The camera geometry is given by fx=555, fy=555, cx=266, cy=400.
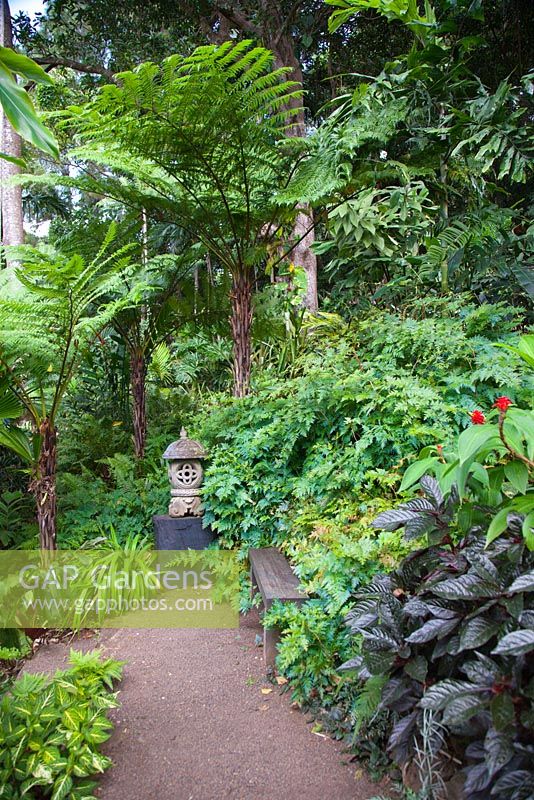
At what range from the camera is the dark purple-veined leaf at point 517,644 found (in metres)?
1.12

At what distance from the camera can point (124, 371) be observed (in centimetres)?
471

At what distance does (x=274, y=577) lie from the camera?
2496mm

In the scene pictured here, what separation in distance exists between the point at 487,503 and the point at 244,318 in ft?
8.06

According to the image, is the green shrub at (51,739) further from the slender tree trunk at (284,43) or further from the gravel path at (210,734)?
the slender tree trunk at (284,43)

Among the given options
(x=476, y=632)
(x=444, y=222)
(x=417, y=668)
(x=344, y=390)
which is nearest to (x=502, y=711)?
(x=476, y=632)

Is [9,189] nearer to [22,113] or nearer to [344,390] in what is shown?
[344,390]

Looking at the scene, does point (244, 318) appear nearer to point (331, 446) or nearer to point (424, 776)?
point (331, 446)

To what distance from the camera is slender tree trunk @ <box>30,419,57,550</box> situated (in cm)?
293

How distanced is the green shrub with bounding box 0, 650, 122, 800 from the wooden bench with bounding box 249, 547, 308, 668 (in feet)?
2.23

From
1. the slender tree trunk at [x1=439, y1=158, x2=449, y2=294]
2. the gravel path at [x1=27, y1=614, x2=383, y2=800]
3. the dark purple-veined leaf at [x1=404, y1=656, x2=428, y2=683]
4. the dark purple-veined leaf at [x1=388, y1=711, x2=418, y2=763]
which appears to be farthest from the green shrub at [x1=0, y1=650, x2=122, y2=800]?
the slender tree trunk at [x1=439, y1=158, x2=449, y2=294]

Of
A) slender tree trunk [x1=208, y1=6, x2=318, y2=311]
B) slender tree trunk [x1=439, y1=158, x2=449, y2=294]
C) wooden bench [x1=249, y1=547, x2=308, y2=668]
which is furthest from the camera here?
slender tree trunk [x1=208, y1=6, x2=318, y2=311]

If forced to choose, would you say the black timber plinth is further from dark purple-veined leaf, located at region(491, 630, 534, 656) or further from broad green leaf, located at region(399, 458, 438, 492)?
dark purple-veined leaf, located at region(491, 630, 534, 656)

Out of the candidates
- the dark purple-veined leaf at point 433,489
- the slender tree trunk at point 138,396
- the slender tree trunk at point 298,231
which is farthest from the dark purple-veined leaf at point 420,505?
the slender tree trunk at point 298,231

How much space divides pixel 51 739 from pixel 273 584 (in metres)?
1.02
